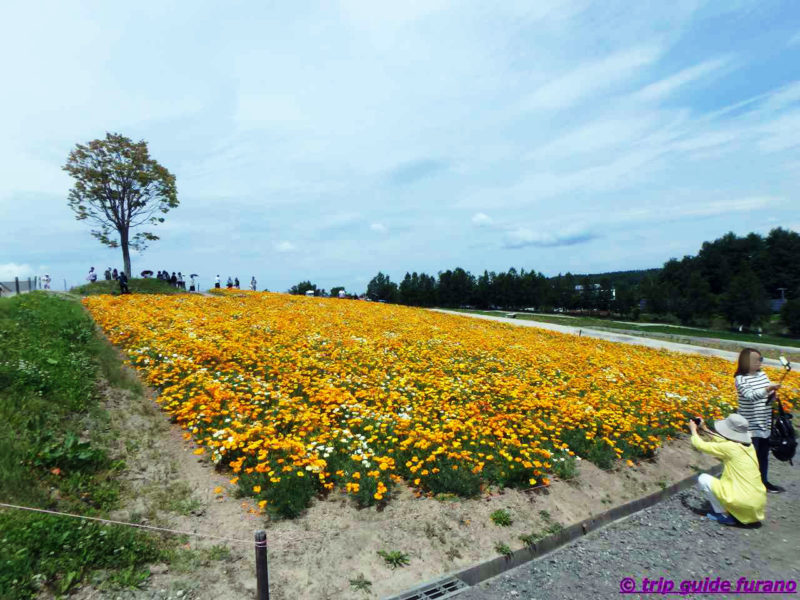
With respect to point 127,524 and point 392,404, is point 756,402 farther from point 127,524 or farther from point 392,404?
point 127,524

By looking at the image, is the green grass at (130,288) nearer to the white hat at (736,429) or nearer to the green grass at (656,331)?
the green grass at (656,331)

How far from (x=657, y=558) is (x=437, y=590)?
113 inches

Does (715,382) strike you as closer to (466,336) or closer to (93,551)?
(466,336)

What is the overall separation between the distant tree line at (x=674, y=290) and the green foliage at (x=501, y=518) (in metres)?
49.0

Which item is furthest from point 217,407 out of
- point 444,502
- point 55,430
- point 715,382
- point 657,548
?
point 715,382

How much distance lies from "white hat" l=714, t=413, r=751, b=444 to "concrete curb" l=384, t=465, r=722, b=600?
1.45 m

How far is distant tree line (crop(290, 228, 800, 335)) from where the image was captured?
59.3 meters

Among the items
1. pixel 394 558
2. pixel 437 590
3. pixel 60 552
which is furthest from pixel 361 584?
pixel 60 552

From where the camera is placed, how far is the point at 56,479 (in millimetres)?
5219

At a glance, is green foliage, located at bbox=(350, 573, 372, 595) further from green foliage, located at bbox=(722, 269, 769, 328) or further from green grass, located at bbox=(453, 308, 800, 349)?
green foliage, located at bbox=(722, 269, 769, 328)

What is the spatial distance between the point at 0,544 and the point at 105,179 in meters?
36.1

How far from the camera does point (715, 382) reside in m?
12.6

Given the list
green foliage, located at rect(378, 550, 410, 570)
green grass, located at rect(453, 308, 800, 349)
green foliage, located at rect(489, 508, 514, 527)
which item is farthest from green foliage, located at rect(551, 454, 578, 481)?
green grass, located at rect(453, 308, 800, 349)

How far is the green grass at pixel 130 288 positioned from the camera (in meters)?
28.5
